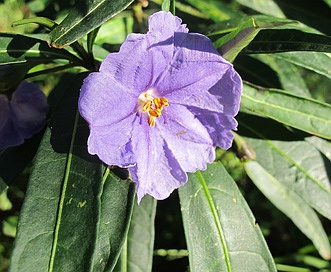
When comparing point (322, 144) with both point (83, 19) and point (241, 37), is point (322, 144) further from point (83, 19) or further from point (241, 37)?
point (83, 19)

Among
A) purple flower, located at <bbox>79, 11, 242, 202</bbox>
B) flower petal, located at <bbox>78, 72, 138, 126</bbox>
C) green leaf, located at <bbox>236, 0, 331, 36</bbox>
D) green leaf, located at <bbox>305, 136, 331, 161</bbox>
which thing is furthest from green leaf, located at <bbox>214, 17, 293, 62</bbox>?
A: green leaf, located at <bbox>305, 136, 331, 161</bbox>

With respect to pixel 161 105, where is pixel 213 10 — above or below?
above

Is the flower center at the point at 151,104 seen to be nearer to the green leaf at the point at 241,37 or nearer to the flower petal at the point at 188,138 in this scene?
the flower petal at the point at 188,138

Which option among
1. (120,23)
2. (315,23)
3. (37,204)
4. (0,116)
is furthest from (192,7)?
(37,204)

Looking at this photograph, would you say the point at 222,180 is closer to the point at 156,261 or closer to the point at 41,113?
the point at 41,113

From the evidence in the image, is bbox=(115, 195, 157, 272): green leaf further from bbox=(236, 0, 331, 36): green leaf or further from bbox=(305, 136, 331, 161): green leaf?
bbox=(236, 0, 331, 36): green leaf

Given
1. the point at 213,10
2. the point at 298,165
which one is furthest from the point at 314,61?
the point at 213,10
